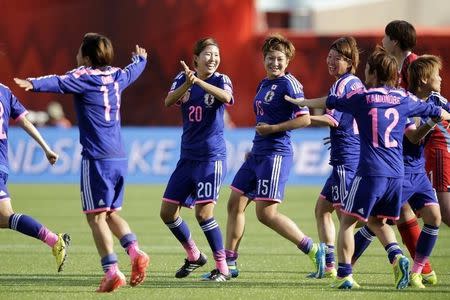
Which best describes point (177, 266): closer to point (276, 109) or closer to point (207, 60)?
point (276, 109)

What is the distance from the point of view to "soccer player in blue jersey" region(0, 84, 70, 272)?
1021 cm

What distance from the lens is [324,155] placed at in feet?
77.7

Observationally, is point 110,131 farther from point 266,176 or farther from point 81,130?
point 266,176

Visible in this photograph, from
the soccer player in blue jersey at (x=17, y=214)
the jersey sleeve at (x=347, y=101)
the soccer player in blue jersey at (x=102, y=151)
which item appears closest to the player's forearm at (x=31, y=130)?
the soccer player in blue jersey at (x=17, y=214)

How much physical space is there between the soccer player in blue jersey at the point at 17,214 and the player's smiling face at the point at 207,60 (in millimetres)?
1664

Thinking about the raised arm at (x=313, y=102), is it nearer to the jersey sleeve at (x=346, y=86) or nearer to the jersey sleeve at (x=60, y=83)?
the jersey sleeve at (x=346, y=86)

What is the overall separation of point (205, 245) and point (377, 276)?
3302 millimetres

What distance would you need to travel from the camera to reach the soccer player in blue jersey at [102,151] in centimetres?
951

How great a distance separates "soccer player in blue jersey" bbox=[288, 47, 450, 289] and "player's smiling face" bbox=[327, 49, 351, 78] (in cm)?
110

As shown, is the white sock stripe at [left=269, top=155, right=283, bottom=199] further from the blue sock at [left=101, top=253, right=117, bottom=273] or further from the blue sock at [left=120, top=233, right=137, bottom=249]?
the blue sock at [left=101, top=253, right=117, bottom=273]

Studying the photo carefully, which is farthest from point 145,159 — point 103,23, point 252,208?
point 103,23

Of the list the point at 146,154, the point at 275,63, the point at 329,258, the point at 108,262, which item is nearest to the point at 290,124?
the point at 275,63

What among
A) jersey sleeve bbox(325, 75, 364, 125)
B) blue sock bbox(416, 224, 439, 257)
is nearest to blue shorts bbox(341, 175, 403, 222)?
blue sock bbox(416, 224, 439, 257)

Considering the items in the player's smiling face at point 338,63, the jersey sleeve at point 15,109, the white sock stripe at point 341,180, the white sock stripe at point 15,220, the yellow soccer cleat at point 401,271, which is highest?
the player's smiling face at point 338,63
